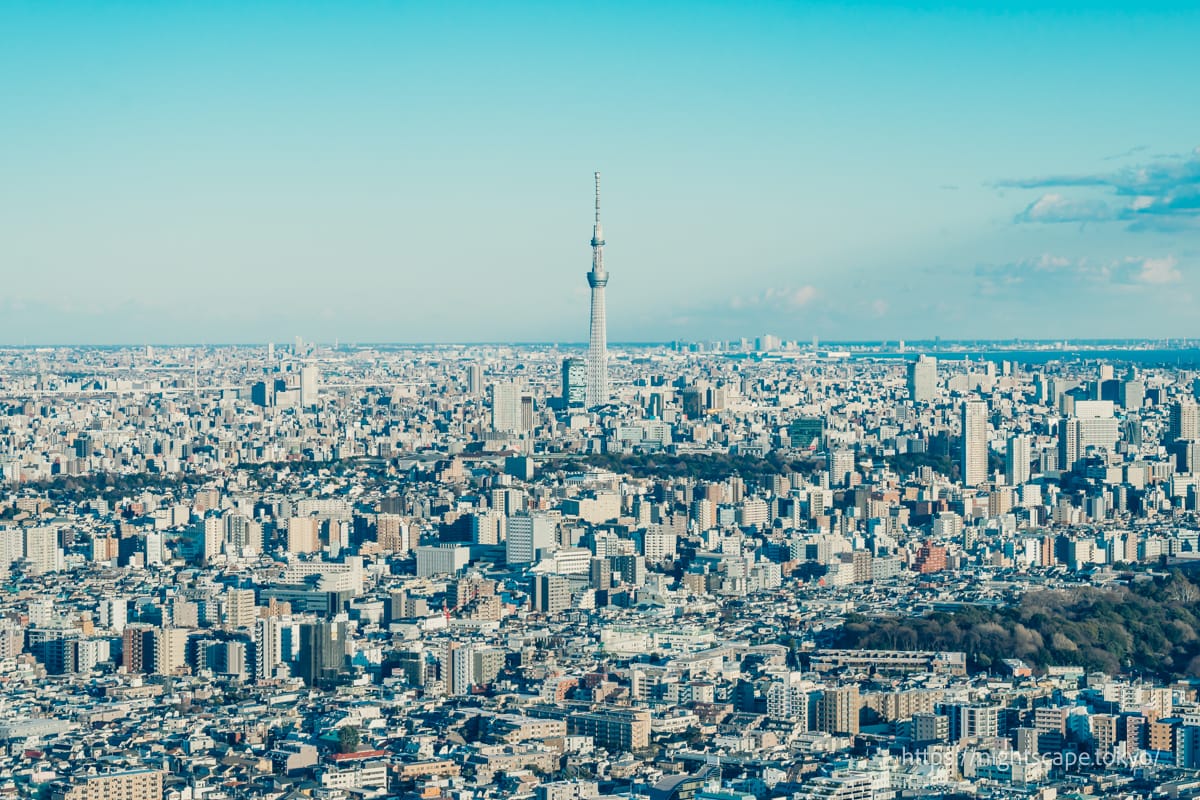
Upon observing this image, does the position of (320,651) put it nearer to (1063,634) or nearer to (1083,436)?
(1063,634)

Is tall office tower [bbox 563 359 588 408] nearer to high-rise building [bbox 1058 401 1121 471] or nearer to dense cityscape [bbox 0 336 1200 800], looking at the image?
dense cityscape [bbox 0 336 1200 800]

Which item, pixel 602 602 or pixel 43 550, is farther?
pixel 43 550

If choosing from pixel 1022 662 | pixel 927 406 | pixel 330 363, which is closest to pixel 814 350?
pixel 330 363

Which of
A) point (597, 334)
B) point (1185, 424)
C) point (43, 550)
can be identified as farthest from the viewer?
point (597, 334)

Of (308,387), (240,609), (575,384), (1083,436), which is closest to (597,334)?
(575,384)

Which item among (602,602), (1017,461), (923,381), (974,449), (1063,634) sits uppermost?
(923,381)

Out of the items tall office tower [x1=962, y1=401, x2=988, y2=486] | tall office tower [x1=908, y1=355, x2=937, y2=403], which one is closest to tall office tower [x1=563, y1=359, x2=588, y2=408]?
tall office tower [x1=908, y1=355, x2=937, y2=403]

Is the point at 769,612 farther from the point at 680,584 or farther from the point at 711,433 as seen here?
the point at 711,433
